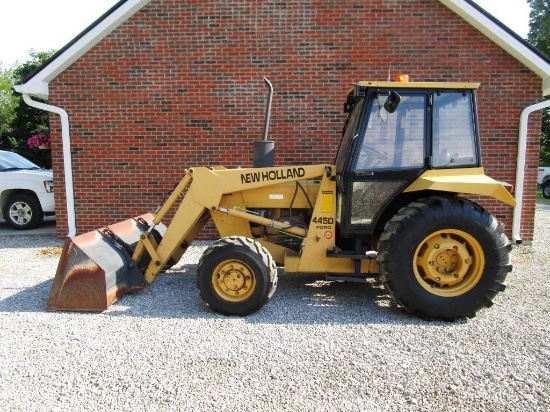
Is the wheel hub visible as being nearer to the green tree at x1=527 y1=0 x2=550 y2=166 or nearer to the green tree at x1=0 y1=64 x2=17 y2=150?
the green tree at x1=0 y1=64 x2=17 y2=150

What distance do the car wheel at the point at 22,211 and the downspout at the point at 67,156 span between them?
1.75 meters

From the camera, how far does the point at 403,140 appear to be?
3891 millimetres

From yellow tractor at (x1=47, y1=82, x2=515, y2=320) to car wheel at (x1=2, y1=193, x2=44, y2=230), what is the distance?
5.17m

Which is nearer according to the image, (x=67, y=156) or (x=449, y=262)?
(x=449, y=262)

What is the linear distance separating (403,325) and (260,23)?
5419 millimetres

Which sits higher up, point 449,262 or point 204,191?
point 204,191

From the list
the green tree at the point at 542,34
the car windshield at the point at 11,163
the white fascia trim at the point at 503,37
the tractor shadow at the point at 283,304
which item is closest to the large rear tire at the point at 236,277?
the tractor shadow at the point at 283,304

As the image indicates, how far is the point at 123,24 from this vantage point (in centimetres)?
698

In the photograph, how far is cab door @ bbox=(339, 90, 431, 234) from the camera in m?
3.88

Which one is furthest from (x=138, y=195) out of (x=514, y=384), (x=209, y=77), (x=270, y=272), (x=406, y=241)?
(x=514, y=384)

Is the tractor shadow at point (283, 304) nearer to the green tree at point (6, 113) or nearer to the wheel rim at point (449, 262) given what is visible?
the wheel rim at point (449, 262)

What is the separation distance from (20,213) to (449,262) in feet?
27.4

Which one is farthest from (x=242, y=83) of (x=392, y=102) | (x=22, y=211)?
(x=22, y=211)

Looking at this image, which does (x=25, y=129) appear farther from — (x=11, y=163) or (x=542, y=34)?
(x=542, y=34)
